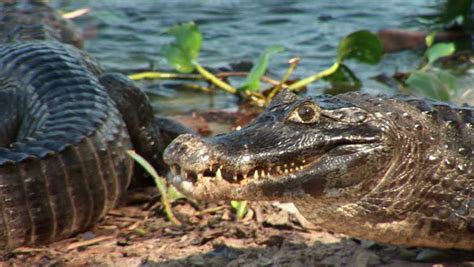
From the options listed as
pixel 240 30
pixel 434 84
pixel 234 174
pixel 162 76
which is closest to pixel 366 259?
pixel 234 174

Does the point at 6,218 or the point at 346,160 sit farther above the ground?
the point at 346,160

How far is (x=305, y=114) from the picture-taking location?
3.41 metres

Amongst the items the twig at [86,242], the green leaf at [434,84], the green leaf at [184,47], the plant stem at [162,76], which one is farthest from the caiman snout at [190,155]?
the plant stem at [162,76]

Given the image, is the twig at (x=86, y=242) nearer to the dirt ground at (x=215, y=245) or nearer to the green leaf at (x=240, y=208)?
the dirt ground at (x=215, y=245)

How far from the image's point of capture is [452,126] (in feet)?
11.8

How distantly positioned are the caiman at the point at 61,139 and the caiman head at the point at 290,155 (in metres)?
1.11

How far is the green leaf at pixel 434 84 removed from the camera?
566 cm

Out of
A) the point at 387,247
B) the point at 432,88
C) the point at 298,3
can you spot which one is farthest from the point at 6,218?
the point at 298,3

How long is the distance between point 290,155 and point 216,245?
0.97 metres

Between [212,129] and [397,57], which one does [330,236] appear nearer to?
[212,129]

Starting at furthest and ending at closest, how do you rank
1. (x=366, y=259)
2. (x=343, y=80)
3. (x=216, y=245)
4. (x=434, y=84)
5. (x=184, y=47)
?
(x=343, y=80)
(x=184, y=47)
(x=434, y=84)
(x=216, y=245)
(x=366, y=259)

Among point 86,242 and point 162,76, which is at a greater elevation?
point 162,76

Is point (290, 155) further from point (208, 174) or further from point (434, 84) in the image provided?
point (434, 84)

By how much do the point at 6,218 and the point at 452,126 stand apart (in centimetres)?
191
